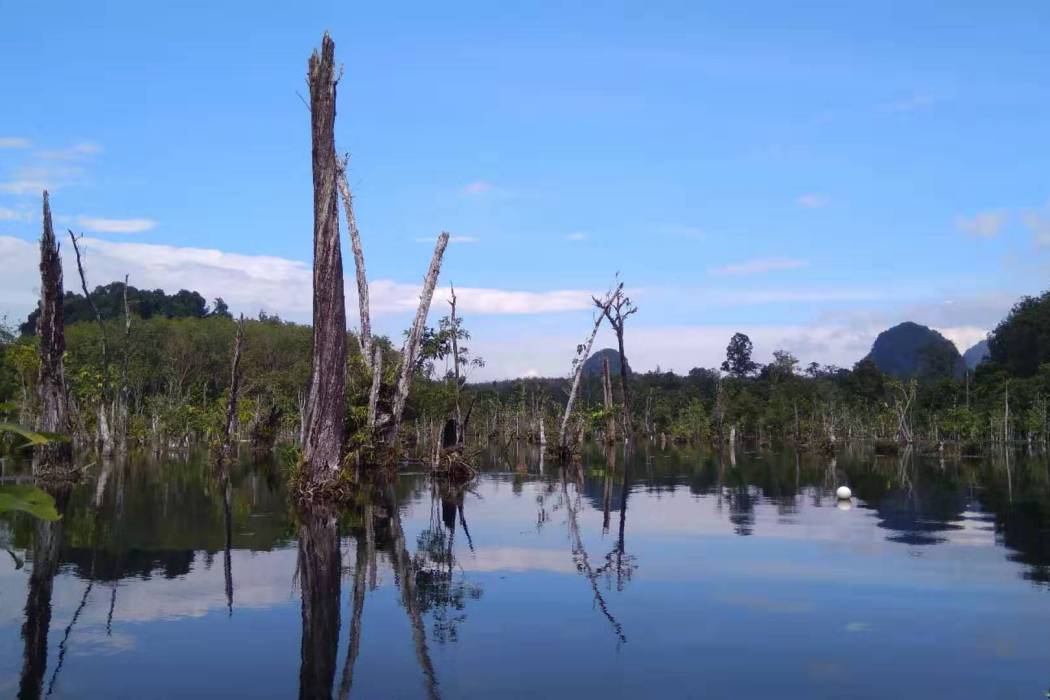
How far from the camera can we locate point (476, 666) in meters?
5.67

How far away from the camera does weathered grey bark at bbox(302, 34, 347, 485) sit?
16.0 metres

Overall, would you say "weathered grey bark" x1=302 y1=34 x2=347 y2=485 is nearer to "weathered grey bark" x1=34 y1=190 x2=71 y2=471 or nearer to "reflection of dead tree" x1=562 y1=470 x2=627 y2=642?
"reflection of dead tree" x1=562 y1=470 x2=627 y2=642

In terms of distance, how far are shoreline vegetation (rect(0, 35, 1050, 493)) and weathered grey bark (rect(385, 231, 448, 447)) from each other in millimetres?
51

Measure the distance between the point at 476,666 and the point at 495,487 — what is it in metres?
13.7

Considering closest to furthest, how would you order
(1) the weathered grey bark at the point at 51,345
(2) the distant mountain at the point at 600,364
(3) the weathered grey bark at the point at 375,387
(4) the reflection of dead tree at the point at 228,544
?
1. (4) the reflection of dead tree at the point at 228,544
2. (1) the weathered grey bark at the point at 51,345
3. (3) the weathered grey bark at the point at 375,387
4. (2) the distant mountain at the point at 600,364

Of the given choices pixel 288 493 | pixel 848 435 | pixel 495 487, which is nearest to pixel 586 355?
pixel 495 487

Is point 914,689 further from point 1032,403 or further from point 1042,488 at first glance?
point 1032,403

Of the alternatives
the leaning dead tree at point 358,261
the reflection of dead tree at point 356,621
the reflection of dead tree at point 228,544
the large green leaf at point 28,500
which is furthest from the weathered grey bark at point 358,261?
the large green leaf at point 28,500

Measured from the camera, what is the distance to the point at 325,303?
53.2 ft

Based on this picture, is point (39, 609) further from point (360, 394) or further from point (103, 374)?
point (103, 374)

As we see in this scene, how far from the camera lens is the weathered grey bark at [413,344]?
2217 centimetres

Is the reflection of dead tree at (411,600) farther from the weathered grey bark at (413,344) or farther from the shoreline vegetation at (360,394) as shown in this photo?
the weathered grey bark at (413,344)

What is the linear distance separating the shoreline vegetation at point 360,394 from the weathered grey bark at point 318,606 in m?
2.21

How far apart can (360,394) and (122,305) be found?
216ft
